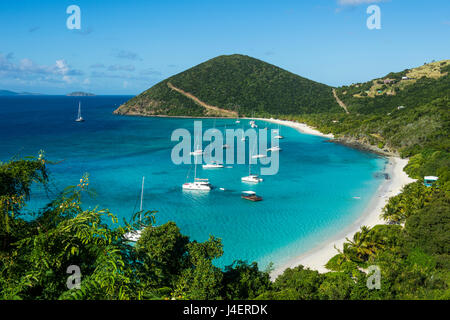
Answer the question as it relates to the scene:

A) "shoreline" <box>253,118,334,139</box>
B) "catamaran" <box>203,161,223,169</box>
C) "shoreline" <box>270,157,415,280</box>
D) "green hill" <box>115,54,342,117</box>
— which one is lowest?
"shoreline" <box>270,157,415,280</box>

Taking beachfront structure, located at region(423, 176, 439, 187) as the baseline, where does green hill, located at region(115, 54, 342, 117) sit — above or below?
above

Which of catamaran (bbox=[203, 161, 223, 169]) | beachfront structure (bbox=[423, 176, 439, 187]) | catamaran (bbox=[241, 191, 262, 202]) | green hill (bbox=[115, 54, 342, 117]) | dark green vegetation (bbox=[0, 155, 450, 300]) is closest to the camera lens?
dark green vegetation (bbox=[0, 155, 450, 300])

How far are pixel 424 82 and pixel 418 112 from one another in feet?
146

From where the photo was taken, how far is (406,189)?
3259 centimetres

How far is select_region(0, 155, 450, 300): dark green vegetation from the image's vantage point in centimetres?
484

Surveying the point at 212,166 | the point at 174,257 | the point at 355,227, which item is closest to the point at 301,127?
the point at 212,166

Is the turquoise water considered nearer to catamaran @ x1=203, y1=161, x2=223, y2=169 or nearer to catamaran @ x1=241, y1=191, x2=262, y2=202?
catamaran @ x1=241, y1=191, x2=262, y2=202

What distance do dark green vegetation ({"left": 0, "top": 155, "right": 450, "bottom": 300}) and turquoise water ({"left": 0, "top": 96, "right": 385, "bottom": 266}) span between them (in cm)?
553

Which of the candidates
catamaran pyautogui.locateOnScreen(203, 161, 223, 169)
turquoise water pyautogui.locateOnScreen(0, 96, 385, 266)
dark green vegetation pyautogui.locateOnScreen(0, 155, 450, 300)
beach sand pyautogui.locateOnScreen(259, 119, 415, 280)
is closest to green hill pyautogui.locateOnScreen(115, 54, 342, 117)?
turquoise water pyautogui.locateOnScreen(0, 96, 385, 266)

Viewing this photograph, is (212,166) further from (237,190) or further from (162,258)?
(162,258)

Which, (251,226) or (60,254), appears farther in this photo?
(251,226)

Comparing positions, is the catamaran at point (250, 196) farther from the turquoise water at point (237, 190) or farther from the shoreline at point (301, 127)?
the shoreline at point (301, 127)

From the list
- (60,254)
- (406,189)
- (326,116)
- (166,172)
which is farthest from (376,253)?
(326,116)
